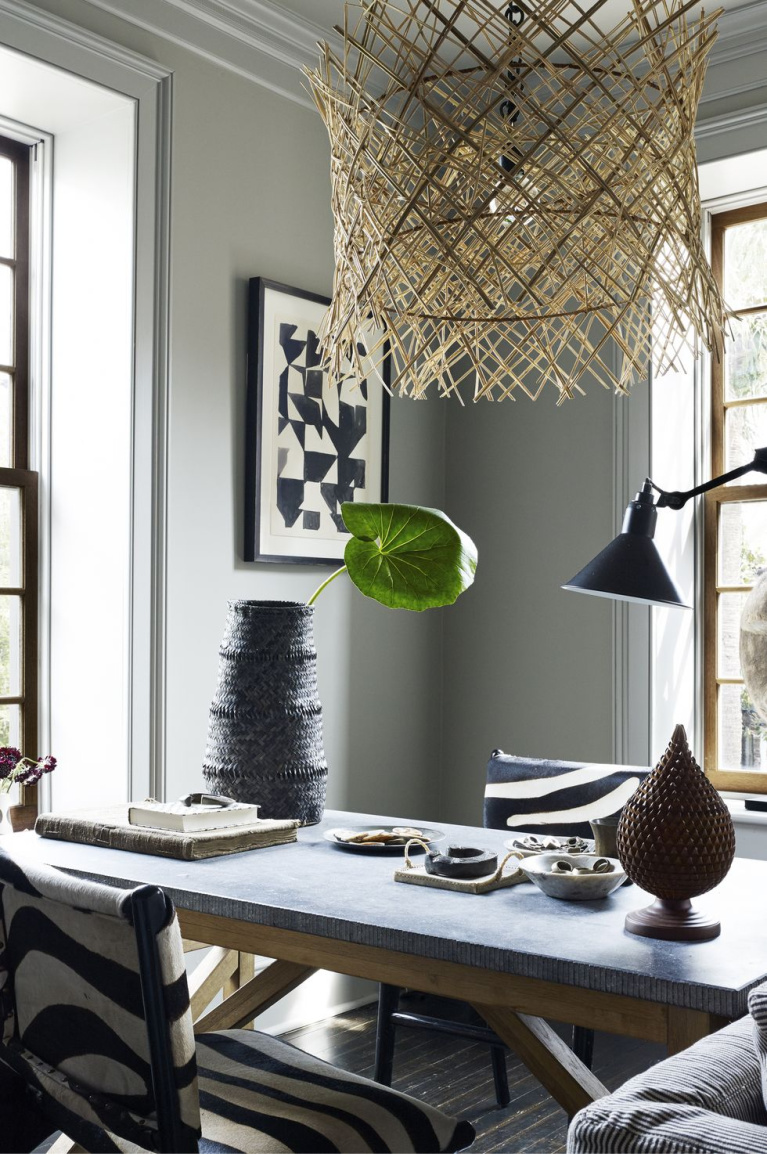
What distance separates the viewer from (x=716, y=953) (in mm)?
1530

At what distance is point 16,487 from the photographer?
3029 mm

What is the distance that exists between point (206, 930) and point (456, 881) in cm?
41

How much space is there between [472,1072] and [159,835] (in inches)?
57.5

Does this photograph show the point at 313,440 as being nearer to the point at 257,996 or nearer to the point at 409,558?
the point at 409,558

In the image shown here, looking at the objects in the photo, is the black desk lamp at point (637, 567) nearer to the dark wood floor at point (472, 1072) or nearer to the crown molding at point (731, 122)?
the dark wood floor at point (472, 1072)

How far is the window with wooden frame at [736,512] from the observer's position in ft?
11.6

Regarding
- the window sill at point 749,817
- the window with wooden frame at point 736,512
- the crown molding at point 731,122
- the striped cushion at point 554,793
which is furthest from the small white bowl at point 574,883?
the crown molding at point 731,122

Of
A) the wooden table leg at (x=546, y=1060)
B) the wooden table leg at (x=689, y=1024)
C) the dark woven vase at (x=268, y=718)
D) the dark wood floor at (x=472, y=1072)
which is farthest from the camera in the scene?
the dark wood floor at (x=472, y=1072)

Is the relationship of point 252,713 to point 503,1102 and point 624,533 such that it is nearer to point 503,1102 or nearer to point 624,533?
point 624,533

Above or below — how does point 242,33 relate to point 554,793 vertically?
above

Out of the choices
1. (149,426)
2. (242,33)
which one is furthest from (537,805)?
(242,33)

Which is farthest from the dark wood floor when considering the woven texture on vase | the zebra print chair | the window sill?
the woven texture on vase

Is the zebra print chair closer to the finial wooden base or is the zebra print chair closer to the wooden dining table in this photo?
the wooden dining table

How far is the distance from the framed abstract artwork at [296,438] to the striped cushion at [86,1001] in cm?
185
